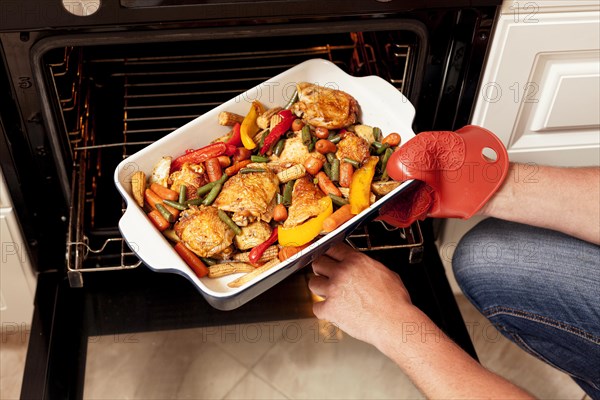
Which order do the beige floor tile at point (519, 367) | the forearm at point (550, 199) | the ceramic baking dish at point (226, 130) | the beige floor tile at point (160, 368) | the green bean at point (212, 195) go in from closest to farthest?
the ceramic baking dish at point (226, 130), the green bean at point (212, 195), the forearm at point (550, 199), the beige floor tile at point (160, 368), the beige floor tile at point (519, 367)

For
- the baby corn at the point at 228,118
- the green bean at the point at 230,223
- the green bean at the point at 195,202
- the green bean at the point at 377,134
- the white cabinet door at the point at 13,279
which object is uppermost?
the baby corn at the point at 228,118

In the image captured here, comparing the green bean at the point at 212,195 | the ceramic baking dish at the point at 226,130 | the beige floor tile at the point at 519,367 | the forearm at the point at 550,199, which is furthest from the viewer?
the beige floor tile at the point at 519,367

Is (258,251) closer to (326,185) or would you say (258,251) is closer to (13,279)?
(326,185)

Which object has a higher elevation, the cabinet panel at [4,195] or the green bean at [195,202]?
the green bean at [195,202]

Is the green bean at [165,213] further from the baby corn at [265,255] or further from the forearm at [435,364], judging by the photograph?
the forearm at [435,364]

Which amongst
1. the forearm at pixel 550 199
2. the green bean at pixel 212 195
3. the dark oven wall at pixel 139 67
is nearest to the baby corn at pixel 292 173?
the green bean at pixel 212 195

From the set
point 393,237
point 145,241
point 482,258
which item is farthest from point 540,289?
point 145,241

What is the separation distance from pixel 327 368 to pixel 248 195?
0.66 metres

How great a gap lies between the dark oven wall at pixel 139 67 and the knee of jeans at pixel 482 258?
0.78ft

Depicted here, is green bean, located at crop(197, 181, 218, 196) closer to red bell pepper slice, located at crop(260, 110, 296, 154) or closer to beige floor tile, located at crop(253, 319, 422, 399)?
red bell pepper slice, located at crop(260, 110, 296, 154)

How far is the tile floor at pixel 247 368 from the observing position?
1.50 meters

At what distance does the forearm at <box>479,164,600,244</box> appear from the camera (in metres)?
1.19

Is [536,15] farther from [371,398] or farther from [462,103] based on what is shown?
[371,398]

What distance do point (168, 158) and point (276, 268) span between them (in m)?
0.29
